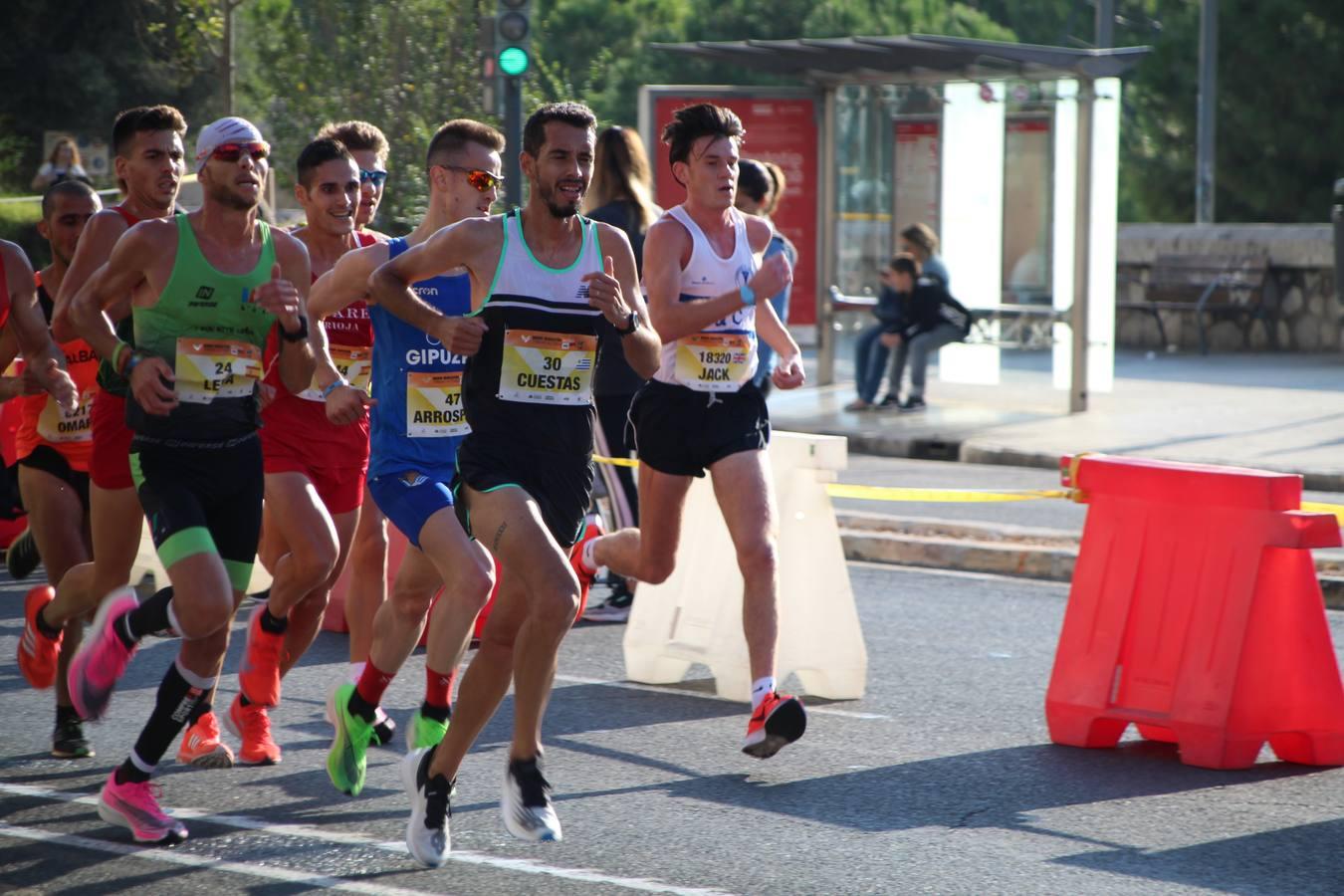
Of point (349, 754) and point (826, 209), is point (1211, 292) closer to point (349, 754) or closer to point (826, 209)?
point (826, 209)

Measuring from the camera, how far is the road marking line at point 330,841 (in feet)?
15.9

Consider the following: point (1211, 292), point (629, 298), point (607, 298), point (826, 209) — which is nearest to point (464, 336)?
point (607, 298)

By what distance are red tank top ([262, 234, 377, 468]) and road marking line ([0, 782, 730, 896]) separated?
1241 mm

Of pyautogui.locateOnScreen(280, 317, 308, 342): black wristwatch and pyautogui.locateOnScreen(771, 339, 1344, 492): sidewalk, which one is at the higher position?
pyautogui.locateOnScreen(280, 317, 308, 342): black wristwatch

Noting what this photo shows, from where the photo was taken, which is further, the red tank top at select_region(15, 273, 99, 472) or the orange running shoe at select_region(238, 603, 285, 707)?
the red tank top at select_region(15, 273, 99, 472)

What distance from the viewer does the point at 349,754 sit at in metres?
5.64

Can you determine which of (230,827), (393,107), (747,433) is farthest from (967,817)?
(393,107)

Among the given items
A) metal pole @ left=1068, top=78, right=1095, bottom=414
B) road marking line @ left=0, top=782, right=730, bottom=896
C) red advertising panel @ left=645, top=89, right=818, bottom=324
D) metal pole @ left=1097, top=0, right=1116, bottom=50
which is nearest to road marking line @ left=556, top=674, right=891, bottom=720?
road marking line @ left=0, top=782, right=730, bottom=896

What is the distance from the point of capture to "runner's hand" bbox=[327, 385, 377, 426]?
5551 mm

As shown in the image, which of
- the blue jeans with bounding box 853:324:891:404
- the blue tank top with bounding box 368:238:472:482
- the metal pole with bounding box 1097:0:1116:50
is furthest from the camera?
the metal pole with bounding box 1097:0:1116:50

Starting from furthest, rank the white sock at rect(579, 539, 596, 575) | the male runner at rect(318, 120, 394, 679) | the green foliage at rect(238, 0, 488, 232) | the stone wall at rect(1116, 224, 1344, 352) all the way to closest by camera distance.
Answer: the green foliage at rect(238, 0, 488, 232) → the stone wall at rect(1116, 224, 1344, 352) → the white sock at rect(579, 539, 596, 575) → the male runner at rect(318, 120, 394, 679)

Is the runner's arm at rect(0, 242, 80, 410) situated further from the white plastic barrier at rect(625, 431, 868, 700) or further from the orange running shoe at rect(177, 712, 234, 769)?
the white plastic barrier at rect(625, 431, 868, 700)

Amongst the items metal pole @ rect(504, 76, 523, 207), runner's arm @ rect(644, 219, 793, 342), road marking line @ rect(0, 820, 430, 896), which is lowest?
road marking line @ rect(0, 820, 430, 896)

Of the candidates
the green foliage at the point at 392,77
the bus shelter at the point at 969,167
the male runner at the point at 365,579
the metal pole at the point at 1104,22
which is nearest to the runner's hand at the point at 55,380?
the male runner at the point at 365,579
